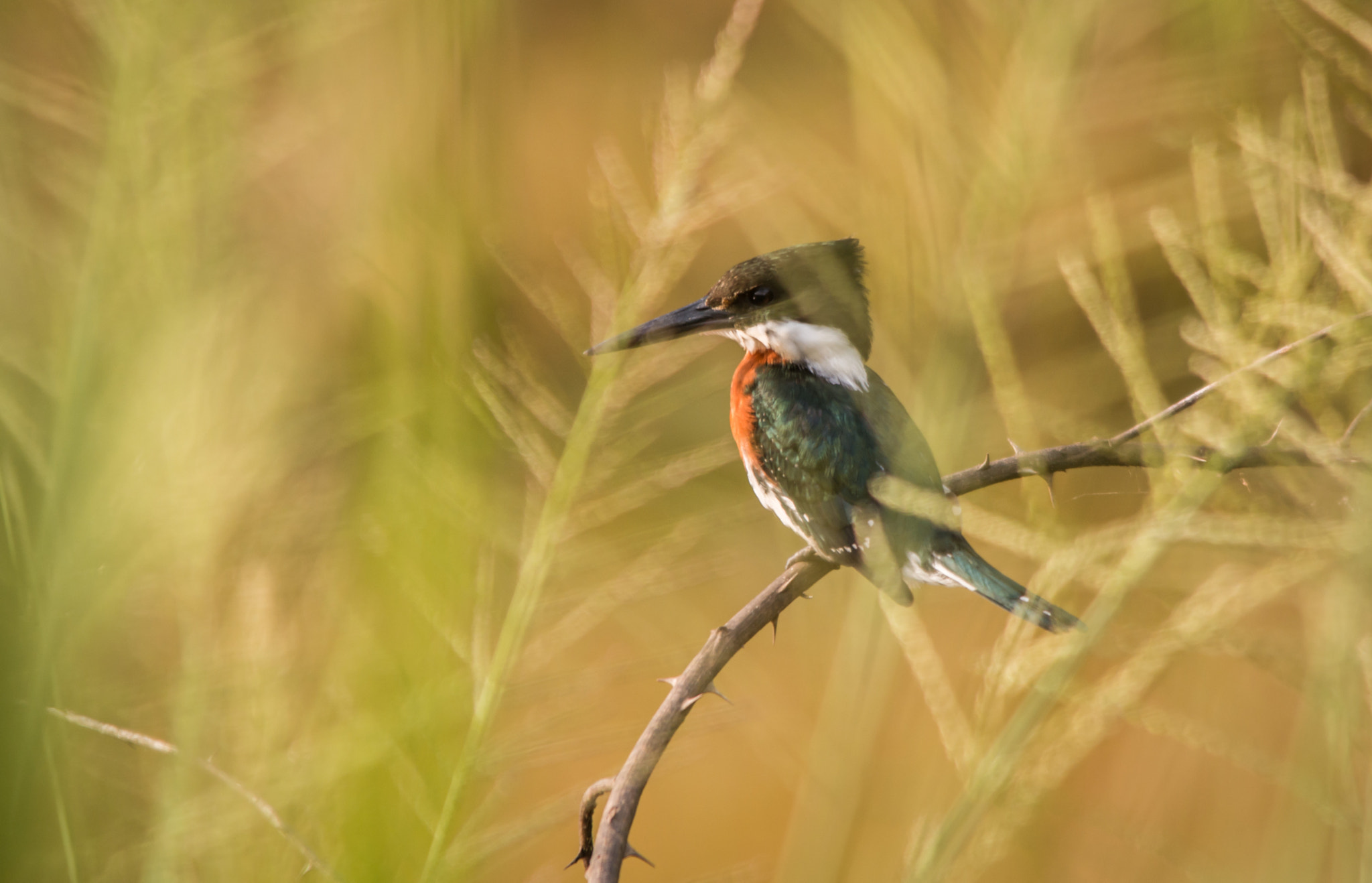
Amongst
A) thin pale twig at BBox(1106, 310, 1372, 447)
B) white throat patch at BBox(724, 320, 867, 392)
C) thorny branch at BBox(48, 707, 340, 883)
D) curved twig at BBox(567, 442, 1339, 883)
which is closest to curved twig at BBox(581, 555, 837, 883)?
curved twig at BBox(567, 442, 1339, 883)

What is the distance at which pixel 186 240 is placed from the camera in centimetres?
92

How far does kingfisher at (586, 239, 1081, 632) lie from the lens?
214cm

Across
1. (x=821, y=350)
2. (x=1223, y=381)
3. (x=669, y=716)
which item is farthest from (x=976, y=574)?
(x=1223, y=381)

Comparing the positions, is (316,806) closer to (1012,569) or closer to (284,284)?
(284,284)

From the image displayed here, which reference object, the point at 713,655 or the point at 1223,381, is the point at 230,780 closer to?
the point at 713,655

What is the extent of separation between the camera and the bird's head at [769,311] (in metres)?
→ 2.32

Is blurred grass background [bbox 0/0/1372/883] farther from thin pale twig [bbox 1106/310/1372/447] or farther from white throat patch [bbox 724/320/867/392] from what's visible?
white throat patch [bbox 724/320/867/392]

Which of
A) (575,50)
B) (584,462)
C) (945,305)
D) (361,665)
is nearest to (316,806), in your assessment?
(361,665)

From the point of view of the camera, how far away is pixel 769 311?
7.89 ft

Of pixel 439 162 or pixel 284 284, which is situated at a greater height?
pixel 284 284

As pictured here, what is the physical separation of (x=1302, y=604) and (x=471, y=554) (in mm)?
848

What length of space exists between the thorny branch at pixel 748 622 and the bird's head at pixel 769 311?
969mm

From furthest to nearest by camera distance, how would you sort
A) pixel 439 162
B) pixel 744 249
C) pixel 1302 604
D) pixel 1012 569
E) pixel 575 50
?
pixel 744 249 → pixel 575 50 → pixel 1012 569 → pixel 1302 604 → pixel 439 162

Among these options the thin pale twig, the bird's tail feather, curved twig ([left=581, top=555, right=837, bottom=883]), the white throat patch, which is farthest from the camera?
the white throat patch
